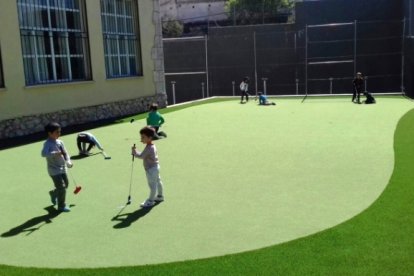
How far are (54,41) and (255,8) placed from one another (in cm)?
4218

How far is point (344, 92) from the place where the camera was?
27.7 m

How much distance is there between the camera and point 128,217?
6527 millimetres

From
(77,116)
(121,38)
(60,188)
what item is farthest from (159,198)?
(121,38)

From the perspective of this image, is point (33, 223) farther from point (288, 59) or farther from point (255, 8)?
point (255, 8)

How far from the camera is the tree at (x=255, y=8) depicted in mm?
52250

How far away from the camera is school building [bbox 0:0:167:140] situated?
47.4ft

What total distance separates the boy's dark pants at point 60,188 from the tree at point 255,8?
153 feet

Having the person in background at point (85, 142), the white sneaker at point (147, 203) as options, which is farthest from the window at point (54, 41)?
the white sneaker at point (147, 203)

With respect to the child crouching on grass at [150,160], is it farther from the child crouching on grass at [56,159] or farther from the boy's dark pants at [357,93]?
the boy's dark pants at [357,93]

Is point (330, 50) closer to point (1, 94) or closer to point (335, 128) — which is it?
point (335, 128)

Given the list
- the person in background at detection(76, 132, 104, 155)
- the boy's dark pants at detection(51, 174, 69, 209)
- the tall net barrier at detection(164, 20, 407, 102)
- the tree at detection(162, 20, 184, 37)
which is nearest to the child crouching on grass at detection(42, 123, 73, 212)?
the boy's dark pants at detection(51, 174, 69, 209)

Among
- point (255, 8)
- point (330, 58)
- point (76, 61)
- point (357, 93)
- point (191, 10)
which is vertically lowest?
point (357, 93)

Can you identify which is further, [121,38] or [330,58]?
[330,58]

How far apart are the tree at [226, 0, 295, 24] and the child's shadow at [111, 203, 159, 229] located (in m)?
46.7
